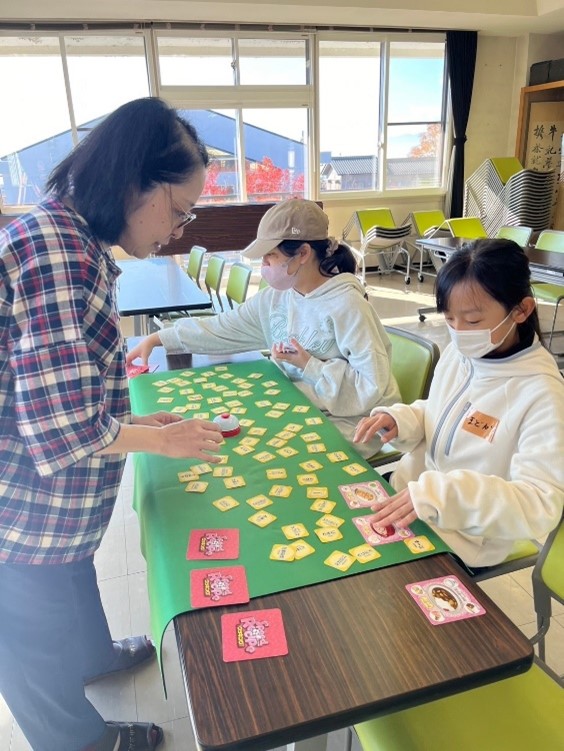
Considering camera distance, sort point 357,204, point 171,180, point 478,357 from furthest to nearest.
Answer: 1. point 357,204
2. point 478,357
3. point 171,180

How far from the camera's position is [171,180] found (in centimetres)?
97

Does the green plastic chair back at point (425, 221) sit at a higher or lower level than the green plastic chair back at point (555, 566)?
higher

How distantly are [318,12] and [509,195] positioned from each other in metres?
3.45

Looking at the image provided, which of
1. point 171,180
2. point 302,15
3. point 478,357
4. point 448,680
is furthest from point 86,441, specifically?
point 302,15

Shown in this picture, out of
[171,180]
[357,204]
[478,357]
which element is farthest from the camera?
[357,204]

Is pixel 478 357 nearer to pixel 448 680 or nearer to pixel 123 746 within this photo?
pixel 448 680

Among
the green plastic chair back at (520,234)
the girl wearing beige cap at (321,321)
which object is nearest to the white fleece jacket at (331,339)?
the girl wearing beige cap at (321,321)

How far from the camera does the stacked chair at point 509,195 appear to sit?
714 cm

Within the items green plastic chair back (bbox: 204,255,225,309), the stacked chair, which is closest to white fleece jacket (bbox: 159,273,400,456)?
green plastic chair back (bbox: 204,255,225,309)

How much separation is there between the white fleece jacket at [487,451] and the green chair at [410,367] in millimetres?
302

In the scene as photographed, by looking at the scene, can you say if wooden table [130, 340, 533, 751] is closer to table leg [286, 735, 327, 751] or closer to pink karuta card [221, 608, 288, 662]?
pink karuta card [221, 608, 288, 662]

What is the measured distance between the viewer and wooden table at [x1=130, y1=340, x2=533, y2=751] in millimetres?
672

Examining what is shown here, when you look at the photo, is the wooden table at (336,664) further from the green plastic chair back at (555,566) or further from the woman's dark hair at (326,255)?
the woman's dark hair at (326,255)

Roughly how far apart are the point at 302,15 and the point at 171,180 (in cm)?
657
